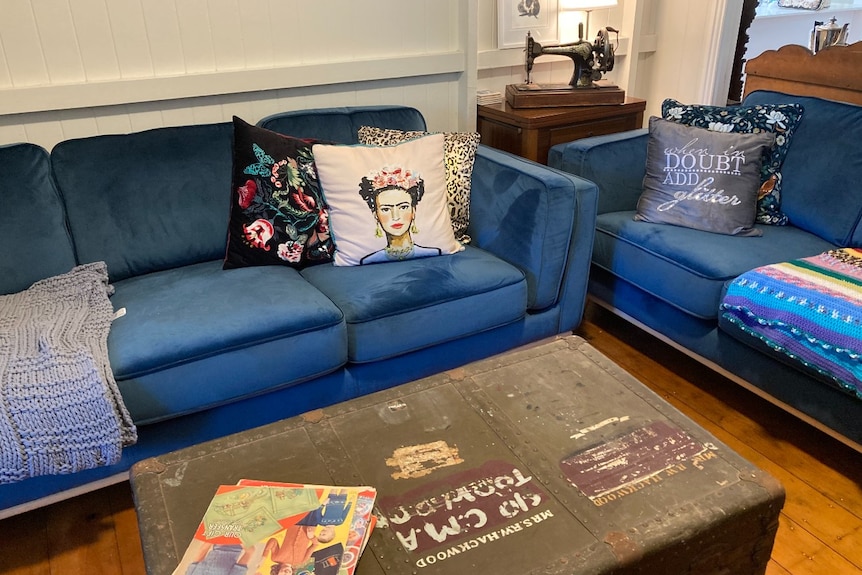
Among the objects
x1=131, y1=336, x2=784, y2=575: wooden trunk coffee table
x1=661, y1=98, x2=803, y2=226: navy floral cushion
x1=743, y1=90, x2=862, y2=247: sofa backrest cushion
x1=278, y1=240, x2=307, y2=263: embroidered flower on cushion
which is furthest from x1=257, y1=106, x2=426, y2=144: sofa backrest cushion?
x1=743, y1=90, x2=862, y2=247: sofa backrest cushion

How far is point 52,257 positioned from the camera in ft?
6.12

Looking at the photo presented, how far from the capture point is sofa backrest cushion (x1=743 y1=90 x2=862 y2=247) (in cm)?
206

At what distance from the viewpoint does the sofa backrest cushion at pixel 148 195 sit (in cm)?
193

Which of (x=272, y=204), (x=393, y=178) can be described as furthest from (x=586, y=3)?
(x=272, y=204)

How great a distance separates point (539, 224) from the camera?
6.40 feet

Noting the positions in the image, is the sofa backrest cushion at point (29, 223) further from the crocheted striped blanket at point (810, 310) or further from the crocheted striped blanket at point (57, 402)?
the crocheted striped blanket at point (810, 310)

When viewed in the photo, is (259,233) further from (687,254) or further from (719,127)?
(719,127)

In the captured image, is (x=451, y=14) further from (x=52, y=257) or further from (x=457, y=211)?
(x=52, y=257)

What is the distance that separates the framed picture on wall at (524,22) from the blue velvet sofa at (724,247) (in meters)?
0.67

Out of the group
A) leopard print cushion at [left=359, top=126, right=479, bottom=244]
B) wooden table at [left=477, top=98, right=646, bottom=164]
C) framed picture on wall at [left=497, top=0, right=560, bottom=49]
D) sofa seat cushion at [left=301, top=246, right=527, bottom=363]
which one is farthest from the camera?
framed picture on wall at [left=497, top=0, right=560, bottom=49]

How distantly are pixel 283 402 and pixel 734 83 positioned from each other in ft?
11.4

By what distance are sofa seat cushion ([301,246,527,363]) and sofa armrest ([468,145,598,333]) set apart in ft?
0.23

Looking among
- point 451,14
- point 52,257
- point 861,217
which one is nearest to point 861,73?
point 861,217

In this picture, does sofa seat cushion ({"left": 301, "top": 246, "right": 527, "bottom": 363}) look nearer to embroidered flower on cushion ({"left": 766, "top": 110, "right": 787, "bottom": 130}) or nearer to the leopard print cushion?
the leopard print cushion
